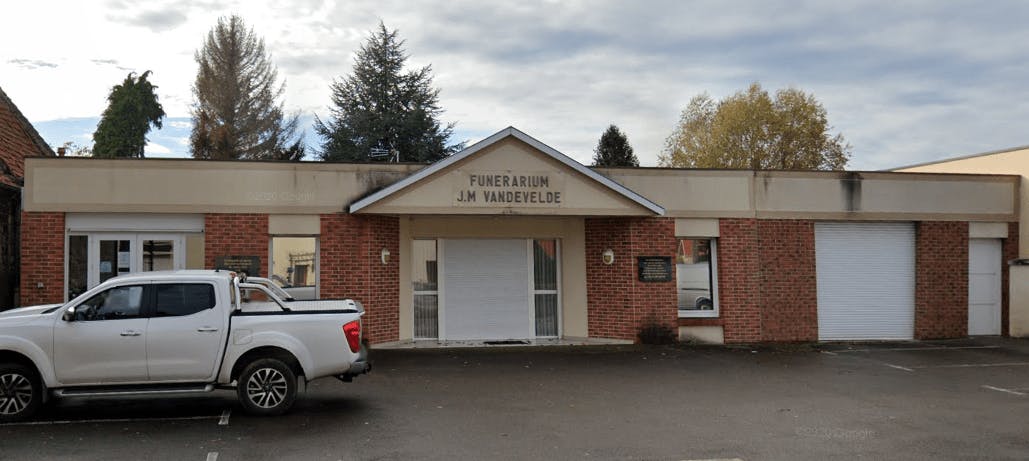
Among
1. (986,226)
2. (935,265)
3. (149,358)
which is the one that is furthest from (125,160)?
(986,226)

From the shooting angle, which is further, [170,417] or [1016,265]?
[1016,265]

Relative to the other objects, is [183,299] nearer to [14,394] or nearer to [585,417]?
[14,394]

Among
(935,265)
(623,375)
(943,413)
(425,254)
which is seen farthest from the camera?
(935,265)

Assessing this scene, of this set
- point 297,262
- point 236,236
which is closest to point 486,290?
point 297,262

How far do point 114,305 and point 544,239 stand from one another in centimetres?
1003

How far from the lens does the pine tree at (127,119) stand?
4684 centimetres

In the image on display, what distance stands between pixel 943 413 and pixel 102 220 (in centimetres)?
1419

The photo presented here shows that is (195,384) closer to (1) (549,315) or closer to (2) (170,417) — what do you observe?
(2) (170,417)

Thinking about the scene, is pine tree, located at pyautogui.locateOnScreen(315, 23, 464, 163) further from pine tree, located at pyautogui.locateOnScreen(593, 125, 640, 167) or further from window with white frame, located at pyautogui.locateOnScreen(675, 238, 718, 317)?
window with white frame, located at pyautogui.locateOnScreen(675, 238, 718, 317)

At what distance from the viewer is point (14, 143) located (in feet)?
68.2

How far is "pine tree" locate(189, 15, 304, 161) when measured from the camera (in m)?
49.7

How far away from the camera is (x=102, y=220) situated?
15.2 metres

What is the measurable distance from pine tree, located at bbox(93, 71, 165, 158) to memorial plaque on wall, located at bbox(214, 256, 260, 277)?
1394 inches

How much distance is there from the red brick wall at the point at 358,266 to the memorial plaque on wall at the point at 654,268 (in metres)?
5.31
